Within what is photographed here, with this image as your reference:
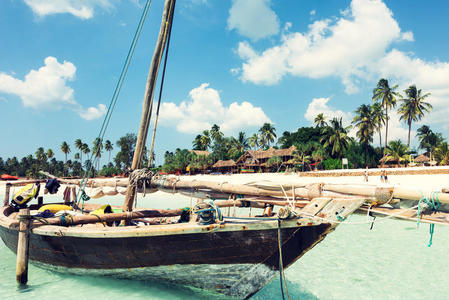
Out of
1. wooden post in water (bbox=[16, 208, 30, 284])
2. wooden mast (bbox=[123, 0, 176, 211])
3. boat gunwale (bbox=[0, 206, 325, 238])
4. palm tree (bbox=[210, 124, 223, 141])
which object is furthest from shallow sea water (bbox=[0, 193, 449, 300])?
palm tree (bbox=[210, 124, 223, 141])

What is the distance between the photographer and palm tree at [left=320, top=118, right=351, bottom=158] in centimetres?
4378

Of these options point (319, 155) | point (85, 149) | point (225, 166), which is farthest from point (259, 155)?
point (85, 149)

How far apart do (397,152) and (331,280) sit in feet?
134

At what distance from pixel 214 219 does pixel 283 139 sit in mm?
62583

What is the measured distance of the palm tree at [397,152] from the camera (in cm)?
3956

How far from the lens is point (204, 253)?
436 cm

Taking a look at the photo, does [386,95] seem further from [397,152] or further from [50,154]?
[50,154]

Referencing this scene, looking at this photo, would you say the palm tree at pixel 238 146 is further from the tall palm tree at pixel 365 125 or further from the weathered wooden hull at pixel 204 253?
the weathered wooden hull at pixel 204 253

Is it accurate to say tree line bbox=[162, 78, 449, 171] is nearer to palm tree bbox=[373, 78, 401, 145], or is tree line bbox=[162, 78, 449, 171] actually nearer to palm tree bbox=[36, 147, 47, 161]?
palm tree bbox=[373, 78, 401, 145]

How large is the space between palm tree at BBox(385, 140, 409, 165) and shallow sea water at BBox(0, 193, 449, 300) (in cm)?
3499

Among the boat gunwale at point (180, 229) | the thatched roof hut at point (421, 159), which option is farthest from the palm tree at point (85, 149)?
the boat gunwale at point (180, 229)

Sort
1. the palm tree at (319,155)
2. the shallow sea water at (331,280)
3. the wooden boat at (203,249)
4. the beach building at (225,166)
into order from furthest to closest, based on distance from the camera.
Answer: the beach building at (225,166) < the palm tree at (319,155) < the shallow sea water at (331,280) < the wooden boat at (203,249)

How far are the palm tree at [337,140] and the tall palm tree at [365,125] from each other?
219cm

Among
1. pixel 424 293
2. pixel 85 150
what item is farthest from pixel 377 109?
pixel 85 150
